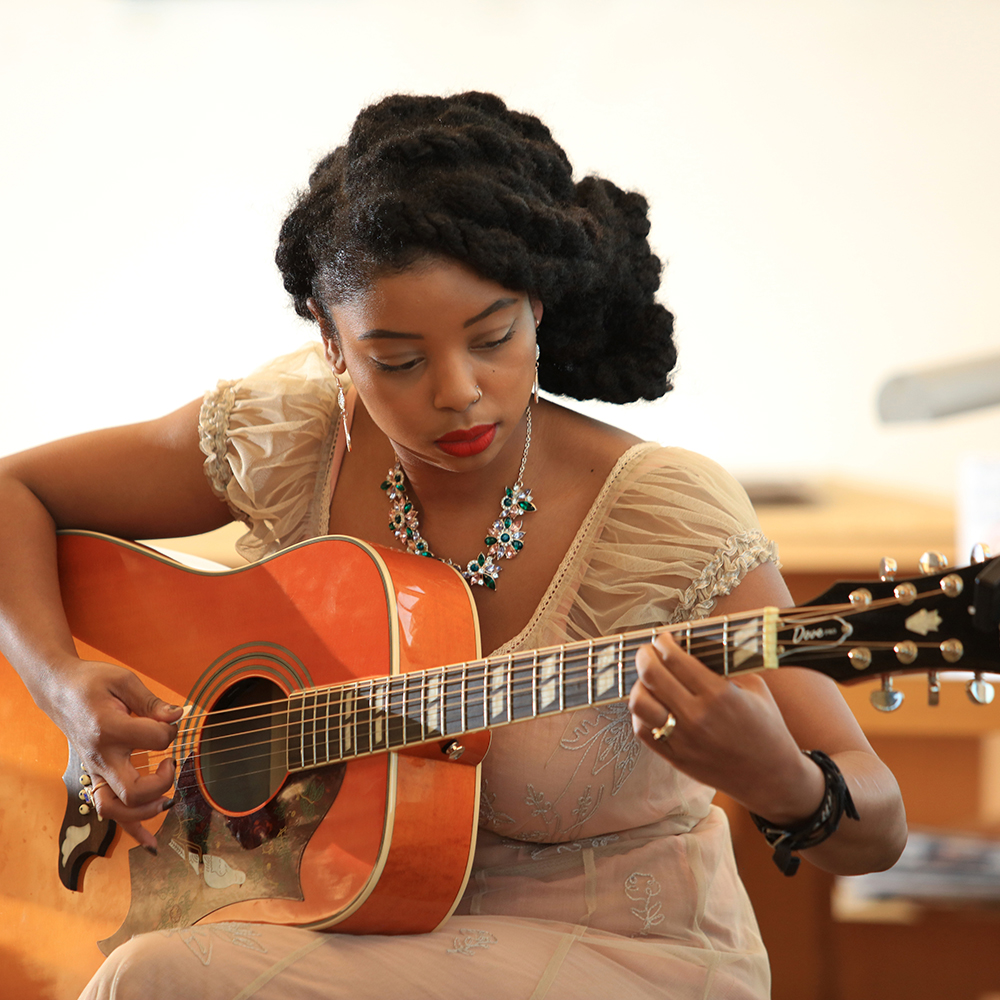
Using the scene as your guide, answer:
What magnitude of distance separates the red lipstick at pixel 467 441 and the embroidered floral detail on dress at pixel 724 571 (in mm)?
241

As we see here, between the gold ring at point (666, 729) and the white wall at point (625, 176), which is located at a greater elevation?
the white wall at point (625, 176)

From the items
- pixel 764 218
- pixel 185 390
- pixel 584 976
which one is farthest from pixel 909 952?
pixel 185 390

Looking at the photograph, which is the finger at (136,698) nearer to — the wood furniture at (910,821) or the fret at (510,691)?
the fret at (510,691)

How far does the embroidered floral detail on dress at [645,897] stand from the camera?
1013 millimetres

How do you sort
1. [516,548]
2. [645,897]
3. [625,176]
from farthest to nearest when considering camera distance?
[625,176]
[516,548]
[645,897]

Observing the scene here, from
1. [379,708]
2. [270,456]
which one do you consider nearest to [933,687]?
[379,708]

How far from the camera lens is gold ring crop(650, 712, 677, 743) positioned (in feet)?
2.45

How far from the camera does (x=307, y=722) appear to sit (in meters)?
0.97

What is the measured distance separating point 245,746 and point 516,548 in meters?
0.34

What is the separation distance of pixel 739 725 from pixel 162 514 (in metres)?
0.82

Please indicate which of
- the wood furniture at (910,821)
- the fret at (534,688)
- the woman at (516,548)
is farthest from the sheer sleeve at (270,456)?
the wood furniture at (910,821)

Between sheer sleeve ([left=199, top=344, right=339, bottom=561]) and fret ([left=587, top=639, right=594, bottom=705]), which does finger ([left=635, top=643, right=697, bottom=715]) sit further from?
sheer sleeve ([left=199, top=344, right=339, bottom=561])

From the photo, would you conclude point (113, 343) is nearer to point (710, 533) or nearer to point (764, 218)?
point (764, 218)

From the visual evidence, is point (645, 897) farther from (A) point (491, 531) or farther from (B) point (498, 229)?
(B) point (498, 229)
